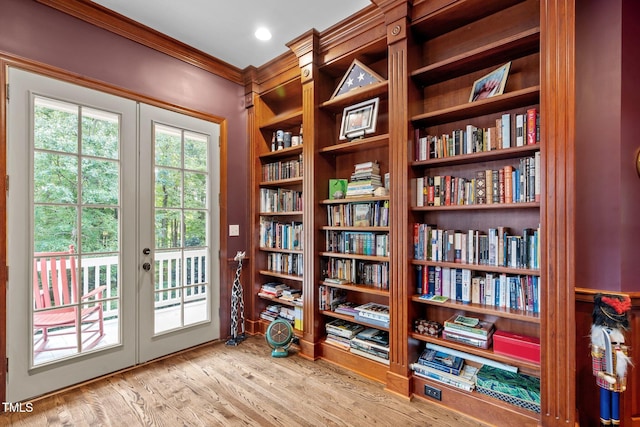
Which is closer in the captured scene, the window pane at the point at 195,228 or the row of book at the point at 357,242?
the row of book at the point at 357,242


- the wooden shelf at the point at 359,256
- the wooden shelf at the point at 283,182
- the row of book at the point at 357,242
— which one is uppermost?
the wooden shelf at the point at 283,182

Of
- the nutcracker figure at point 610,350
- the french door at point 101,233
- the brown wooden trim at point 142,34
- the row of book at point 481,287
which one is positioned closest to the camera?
the nutcracker figure at point 610,350

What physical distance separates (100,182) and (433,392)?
2974 millimetres

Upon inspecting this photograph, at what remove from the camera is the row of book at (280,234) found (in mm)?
3127

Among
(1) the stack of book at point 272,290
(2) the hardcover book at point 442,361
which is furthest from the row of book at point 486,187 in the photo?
(1) the stack of book at point 272,290

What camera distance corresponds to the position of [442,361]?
216cm

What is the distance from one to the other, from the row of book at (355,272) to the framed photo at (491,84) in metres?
1.41

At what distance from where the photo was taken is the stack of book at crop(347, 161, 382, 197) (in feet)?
8.43

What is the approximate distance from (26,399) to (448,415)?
286 cm

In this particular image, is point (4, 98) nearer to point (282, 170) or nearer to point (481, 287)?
point (282, 170)

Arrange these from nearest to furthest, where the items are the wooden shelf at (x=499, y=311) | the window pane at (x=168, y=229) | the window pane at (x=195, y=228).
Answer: the wooden shelf at (x=499, y=311) → the window pane at (x=168, y=229) → the window pane at (x=195, y=228)

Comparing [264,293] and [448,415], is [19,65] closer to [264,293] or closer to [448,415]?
[264,293]

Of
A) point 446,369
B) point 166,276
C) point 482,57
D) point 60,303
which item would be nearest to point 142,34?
point 166,276

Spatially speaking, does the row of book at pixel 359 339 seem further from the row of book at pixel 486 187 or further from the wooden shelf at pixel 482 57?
the wooden shelf at pixel 482 57
